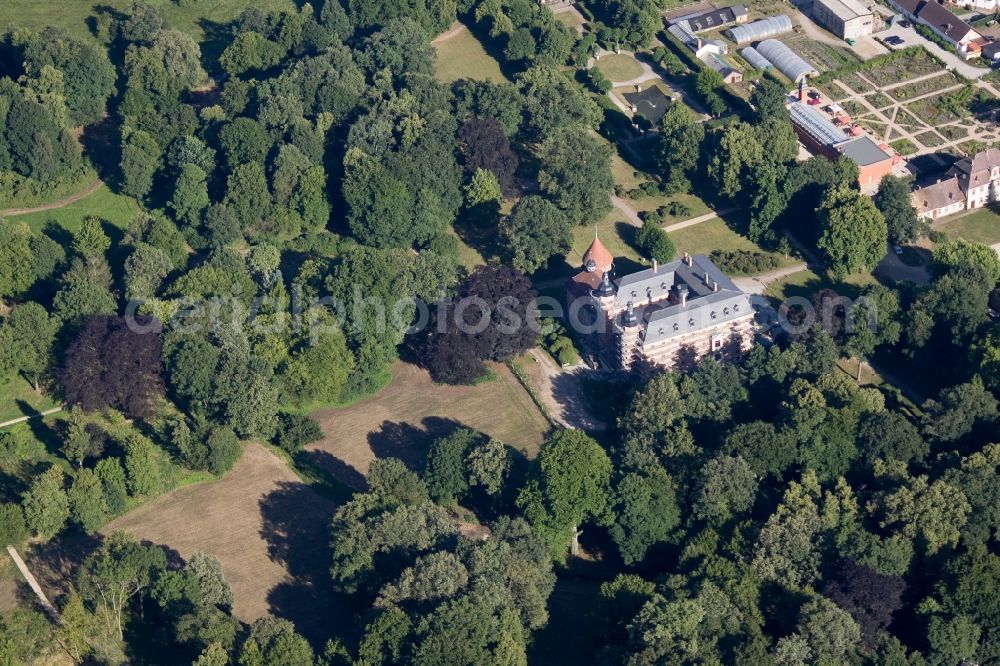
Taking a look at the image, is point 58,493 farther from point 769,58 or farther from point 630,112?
point 769,58

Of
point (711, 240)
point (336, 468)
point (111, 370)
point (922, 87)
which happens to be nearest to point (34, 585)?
point (111, 370)

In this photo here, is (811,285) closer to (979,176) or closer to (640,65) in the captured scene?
(979,176)

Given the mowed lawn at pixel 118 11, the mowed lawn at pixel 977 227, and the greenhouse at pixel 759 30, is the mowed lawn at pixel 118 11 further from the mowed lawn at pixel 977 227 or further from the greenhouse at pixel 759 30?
the mowed lawn at pixel 977 227

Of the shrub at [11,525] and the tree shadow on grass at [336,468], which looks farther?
the tree shadow on grass at [336,468]

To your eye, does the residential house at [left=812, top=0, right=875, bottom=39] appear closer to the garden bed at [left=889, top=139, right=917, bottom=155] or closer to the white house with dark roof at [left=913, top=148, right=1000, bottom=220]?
the garden bed at [left=889, top=139, right=917, bottom=155]

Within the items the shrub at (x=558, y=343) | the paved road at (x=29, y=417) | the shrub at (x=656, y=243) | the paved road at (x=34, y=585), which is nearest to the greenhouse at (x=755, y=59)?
the shrub at (x=656, y=243)

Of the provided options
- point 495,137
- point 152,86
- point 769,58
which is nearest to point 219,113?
point 152,86
